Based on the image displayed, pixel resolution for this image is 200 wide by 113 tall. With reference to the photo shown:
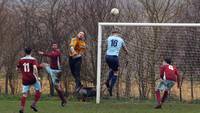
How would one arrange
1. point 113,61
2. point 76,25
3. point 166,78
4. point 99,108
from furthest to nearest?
point 76,25 < point 113,61 < point 166,78 < point 99,108

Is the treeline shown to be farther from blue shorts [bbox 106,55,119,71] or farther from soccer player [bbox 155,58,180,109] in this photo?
soccer player [bbox 155,58,180,109]

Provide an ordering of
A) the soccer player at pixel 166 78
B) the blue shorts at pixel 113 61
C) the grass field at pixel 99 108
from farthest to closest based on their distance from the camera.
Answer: the blue shorts at pixel 113 61, the soccer player at pixel 166 78, the grass field at pixel 99 108

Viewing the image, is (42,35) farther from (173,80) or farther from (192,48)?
(173,80)

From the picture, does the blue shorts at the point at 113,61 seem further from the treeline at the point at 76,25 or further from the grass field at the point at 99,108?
the treeline at the point at 76,25

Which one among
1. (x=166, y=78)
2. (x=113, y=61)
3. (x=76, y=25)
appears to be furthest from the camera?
(x=76, y=25)

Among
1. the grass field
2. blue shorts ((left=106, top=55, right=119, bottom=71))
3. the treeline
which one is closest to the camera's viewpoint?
the grass field

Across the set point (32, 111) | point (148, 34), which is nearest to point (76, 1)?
point (148, 34)

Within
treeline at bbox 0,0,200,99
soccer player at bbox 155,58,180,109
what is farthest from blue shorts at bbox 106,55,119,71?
treeline at bbox 0,0,200,99

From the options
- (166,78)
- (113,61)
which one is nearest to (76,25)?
(113,61)

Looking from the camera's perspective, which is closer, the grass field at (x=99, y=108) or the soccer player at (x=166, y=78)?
the grass field at (x=99, y=108)

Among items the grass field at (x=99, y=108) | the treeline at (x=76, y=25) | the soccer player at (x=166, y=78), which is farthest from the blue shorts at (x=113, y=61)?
the treeline at (x=76, y=25)

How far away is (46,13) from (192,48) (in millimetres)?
8497

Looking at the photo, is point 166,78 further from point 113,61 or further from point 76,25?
point 76,25

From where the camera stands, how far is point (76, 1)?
26828mm
